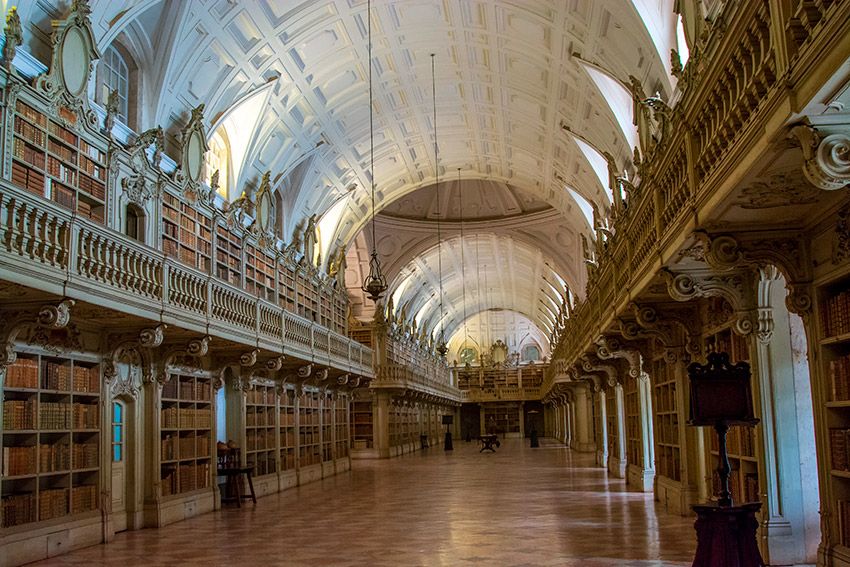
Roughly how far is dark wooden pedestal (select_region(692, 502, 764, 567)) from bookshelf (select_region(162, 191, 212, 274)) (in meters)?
10.5

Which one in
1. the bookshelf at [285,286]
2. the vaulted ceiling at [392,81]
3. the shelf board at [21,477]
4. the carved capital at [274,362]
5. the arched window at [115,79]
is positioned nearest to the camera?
the shelf board at [21,477]

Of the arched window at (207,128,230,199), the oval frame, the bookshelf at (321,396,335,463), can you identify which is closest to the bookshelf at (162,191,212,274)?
the arched window at (207,128,230,199)

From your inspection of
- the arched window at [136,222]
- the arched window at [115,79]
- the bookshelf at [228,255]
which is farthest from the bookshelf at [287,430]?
the arched window at [115,79]

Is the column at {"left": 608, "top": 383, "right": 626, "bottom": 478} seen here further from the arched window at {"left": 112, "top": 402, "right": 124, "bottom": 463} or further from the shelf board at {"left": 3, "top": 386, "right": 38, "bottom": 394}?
the shelf board at {"left": 3, "top": 386, "right": 38, "bottom": 394}

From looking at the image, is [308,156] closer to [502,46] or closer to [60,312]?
[502,46]

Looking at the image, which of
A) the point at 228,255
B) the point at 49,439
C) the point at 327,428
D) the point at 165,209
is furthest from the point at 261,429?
the point at 49,439

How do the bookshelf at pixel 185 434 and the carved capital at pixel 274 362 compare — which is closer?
the bookshelf at pixel 185 434

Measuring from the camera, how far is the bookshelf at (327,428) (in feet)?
84.1

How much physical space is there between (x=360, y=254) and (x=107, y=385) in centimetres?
2383

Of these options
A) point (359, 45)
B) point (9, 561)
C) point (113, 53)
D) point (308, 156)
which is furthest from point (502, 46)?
point (9, 561)

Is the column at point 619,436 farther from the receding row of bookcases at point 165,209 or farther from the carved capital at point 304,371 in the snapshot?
the receding row of bookcases at point 165,209

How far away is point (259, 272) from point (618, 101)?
30.8 feet

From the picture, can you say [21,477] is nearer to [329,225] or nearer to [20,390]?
[20,390]

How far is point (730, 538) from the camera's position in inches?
256
